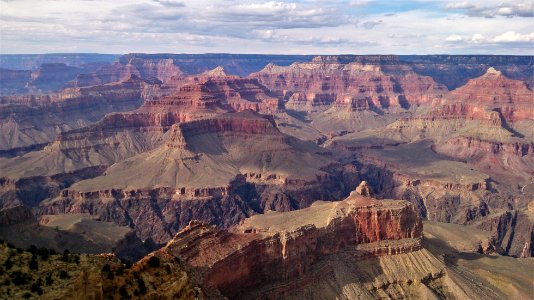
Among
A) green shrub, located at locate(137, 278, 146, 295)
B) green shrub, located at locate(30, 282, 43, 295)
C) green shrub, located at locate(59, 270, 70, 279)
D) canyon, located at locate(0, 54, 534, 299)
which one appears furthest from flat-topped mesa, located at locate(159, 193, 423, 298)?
green shrub, located at locate(30, 282, 43, 295)

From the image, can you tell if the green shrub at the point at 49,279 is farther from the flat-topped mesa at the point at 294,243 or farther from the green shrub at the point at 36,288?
the flat-topped mesa at the point at 294,243

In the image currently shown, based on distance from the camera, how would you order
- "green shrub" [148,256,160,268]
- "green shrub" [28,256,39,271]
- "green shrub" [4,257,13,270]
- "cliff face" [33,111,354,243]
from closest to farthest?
1. "green shrub" [4,257,13,270]
2. "green shrub" [28,256,39,271]
3. "green shrub" [148,256,160,268]
4. "cliff face" [33,111,354,243]

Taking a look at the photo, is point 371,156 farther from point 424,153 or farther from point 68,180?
point 68,180

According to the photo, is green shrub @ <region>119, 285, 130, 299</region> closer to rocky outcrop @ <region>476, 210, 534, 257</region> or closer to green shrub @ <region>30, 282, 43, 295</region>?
green shrub @ <region>30, 282, 43, 295</region>

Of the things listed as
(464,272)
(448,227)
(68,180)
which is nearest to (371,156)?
(448,227)

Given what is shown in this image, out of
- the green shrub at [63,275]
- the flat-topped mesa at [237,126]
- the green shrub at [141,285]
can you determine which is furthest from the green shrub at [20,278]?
the flat-topped mesa at [237,126]

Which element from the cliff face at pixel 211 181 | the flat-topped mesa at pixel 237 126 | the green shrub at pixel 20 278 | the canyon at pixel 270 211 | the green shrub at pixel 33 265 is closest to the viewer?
the green shrub at pixel 20 278

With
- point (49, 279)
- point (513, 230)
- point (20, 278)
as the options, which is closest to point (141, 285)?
point (49, 279)
